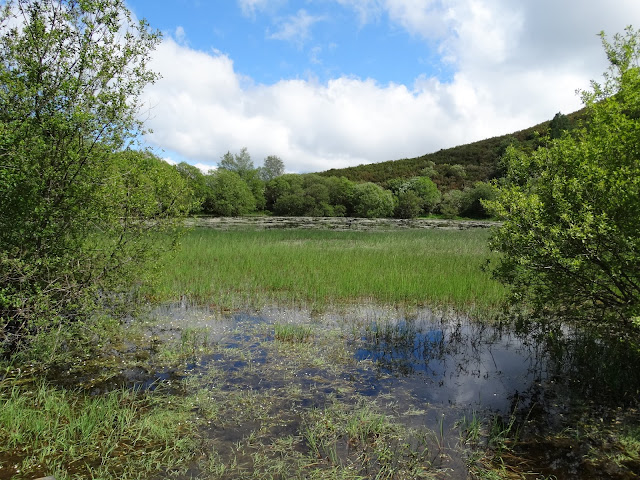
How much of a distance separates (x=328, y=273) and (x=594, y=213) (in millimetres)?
9538

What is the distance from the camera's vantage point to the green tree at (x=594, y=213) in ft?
18.5

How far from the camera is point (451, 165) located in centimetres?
8194

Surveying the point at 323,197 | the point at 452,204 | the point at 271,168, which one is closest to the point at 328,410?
the point at 323,197

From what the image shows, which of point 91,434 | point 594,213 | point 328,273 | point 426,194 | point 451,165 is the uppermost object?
point 451,165

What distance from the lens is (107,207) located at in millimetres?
7066

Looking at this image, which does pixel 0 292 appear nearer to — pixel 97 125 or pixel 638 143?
pixel 97 125

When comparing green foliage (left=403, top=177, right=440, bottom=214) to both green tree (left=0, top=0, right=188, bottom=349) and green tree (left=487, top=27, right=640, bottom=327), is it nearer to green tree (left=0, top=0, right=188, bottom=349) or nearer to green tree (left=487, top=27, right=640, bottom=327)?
green tree (left=487, top=27, right=640, bottom=327)

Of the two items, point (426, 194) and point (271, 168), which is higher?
point (271, 168)

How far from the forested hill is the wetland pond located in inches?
2515

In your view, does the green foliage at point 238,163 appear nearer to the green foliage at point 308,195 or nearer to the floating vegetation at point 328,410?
the green foliage at point 308,195

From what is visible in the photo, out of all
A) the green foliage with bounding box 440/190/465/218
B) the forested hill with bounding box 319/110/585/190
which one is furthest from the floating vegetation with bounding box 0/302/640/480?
the forested hill with bounding box 319/110/585/190

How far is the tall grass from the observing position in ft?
39.5

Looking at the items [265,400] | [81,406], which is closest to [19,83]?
[81,406]

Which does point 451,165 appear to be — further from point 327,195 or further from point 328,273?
point 328,273
